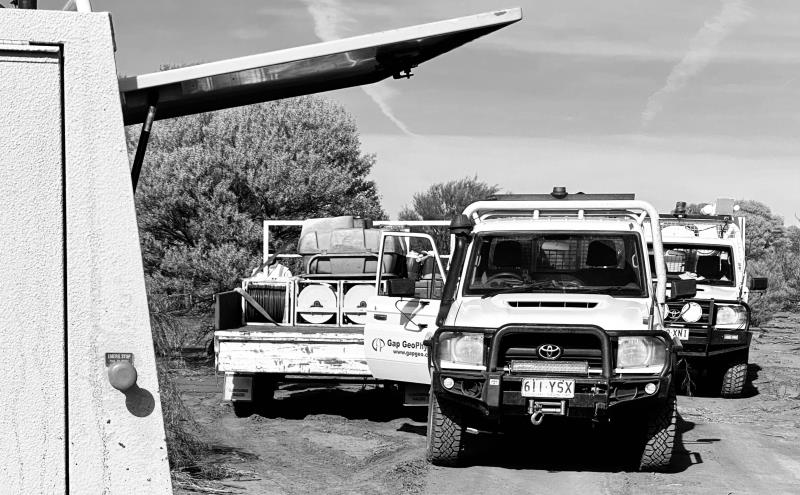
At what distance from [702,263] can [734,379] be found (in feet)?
6.41

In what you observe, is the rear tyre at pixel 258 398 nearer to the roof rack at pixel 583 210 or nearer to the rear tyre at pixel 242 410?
the rear tyre at pixel 242 410

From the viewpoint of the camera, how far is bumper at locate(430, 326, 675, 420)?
27.6 ft

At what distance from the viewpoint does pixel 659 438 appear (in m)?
8.82

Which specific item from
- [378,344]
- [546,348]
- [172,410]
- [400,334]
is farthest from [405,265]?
[172,410]

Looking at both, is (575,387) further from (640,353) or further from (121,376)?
(121,376)

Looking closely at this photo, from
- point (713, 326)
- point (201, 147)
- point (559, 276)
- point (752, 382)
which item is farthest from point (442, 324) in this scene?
point (201, 147)

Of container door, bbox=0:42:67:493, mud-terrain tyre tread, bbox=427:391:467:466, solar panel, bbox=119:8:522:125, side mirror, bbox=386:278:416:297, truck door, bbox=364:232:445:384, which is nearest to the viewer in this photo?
container door, bbox=0:42:67:493

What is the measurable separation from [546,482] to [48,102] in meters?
6.15

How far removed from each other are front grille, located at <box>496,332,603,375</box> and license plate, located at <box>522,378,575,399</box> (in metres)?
0.22

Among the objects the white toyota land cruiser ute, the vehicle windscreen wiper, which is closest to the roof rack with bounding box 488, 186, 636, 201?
the white toyota land cruiser ute

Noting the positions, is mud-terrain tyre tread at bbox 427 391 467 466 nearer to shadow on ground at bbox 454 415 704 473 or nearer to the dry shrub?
shadow on ground at bbox 454 415 704 473

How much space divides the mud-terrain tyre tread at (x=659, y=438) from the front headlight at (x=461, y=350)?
56.8 inches

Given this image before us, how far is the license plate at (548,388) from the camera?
A: 8438 millimetres

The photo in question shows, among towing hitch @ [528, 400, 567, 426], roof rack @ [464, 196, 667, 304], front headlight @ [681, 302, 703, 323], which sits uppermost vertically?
roof rack @ [464, 196, 667, 304]
